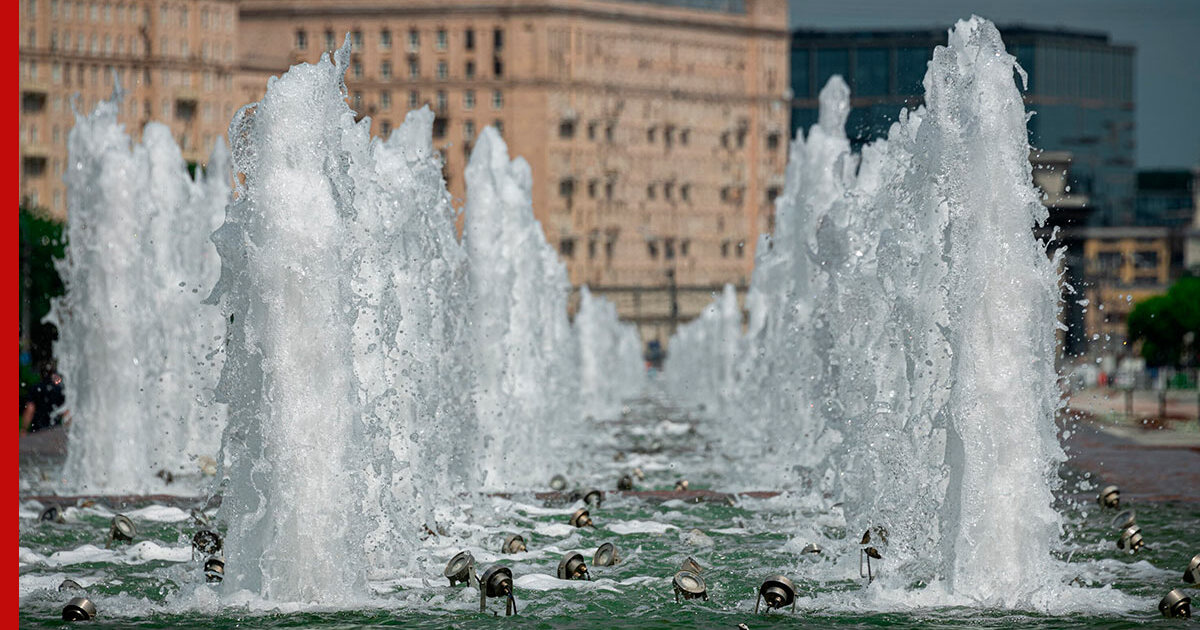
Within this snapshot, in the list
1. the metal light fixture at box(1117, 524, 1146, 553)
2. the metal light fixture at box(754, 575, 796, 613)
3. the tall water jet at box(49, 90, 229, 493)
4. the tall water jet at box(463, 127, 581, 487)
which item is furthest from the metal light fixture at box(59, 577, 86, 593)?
the tall water jet at box(463, 127, 581, 487)

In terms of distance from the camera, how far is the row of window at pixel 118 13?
105m

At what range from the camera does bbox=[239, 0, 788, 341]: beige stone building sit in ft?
395

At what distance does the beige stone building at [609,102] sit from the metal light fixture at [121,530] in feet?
321

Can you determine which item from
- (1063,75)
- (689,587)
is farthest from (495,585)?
(1063,75)

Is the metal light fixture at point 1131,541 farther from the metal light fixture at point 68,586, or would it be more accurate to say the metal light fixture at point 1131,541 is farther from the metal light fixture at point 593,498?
the metal light fixture at point 68,586

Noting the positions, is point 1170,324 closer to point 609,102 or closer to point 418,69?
point 609,102

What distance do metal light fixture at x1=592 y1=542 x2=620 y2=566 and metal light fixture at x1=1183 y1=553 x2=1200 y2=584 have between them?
14.2 ft

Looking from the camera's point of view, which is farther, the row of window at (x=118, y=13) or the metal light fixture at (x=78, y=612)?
the row of window at (x=118, y=13)

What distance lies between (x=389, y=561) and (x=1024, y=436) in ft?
16.2

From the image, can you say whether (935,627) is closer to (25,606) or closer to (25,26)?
(25,606)

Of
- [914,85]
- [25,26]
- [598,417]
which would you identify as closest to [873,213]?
[914,85]

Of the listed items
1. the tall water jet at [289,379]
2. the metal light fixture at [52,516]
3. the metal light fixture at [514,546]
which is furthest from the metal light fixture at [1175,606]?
the metal light fixture at [52,516]

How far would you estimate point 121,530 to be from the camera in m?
16.8

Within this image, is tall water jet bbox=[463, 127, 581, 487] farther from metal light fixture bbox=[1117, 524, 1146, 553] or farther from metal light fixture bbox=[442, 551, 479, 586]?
metal light fixture bbox=[442, 551, 479, 586]
